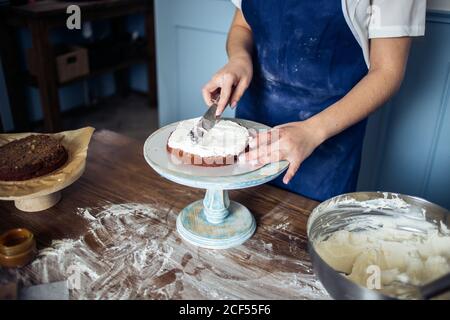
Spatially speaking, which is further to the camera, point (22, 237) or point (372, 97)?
point (372, 97)

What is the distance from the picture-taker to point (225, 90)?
1.10 m

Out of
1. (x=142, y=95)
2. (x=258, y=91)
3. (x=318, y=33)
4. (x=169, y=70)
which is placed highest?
(x=318, y=33)

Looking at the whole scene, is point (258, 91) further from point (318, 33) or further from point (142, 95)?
point (142, 95)

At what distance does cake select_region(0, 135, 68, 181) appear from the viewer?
100 cm

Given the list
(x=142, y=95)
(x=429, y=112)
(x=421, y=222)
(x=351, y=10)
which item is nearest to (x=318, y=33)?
(x=351, y=10)

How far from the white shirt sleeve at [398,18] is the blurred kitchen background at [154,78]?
67 cm

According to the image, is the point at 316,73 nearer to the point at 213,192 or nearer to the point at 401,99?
the point at 213,192

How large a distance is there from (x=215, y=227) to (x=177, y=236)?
3.5 inches

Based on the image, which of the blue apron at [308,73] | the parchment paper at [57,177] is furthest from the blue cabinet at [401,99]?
the parchment paper at [57,177]

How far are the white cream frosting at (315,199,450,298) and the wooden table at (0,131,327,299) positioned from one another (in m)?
0.07

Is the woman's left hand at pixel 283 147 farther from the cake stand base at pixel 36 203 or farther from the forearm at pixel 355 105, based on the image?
the cake stand base at pixel 36 203

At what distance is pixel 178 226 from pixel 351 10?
0.69 metres

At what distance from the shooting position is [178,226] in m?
0.98

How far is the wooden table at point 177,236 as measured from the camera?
83 cm
